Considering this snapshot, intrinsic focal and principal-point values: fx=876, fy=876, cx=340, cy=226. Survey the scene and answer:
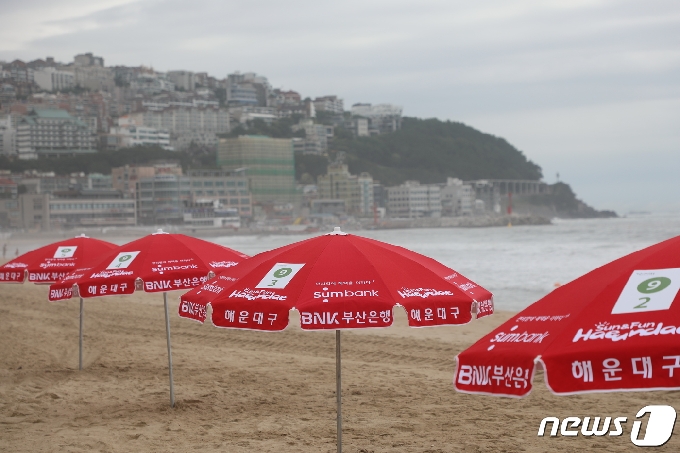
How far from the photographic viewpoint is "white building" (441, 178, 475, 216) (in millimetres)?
128500

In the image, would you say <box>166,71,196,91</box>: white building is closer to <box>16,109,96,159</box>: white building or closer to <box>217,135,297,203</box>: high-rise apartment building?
<box>217,135,297,203</box>: high-rise apartment building

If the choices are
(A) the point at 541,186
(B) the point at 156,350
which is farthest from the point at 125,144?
(B) the point at 156,350

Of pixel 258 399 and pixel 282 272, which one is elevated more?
pixel 282 272

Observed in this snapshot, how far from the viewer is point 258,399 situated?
23.5 ft

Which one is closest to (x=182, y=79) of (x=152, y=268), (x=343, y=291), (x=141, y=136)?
(x=141, y=136)

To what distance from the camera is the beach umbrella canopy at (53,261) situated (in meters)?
7.88

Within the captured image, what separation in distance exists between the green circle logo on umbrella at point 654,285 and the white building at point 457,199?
125 meters

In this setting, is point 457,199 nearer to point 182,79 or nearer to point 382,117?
point 382,117

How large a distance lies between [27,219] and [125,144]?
1705 inches

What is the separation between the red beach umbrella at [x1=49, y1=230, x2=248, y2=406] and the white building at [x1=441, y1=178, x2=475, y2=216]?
12187cm

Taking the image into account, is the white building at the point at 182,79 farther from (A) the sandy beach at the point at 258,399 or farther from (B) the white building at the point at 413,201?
(A) the sandy beach at the point at 258,399

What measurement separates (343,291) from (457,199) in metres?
128

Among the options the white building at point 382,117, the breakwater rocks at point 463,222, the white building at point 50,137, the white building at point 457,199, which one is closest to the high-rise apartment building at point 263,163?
the breakwater rocks at point 463,222

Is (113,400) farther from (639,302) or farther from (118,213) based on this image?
(118,213)
